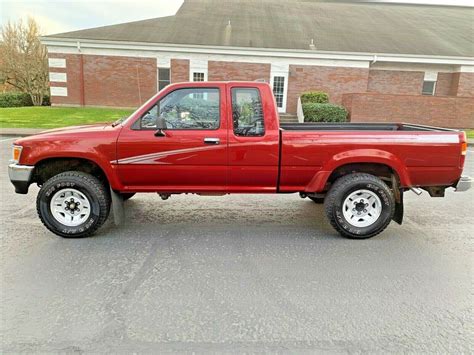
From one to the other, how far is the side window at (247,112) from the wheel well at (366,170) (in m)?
1.14

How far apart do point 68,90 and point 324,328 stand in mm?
22474

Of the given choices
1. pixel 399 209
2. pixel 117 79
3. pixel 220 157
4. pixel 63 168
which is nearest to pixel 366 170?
pixel 399 209

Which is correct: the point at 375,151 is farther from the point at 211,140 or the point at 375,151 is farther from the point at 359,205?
the point at 211,140

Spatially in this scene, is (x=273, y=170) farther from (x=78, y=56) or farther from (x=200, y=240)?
(x=78, y=56)

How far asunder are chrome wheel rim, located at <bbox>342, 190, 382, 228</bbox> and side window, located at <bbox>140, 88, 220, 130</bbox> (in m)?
1.96

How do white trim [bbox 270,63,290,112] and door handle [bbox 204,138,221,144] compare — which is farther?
white trim [bbox 270,63,290,112]

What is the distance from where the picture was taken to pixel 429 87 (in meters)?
22.3

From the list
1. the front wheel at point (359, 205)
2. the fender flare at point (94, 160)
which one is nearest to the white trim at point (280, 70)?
the front wheel at point (359, 205)

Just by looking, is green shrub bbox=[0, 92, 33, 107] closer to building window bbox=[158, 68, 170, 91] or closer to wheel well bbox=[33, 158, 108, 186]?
building window bbox=[158, 68, 170, 91]

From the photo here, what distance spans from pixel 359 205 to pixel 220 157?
1.89 metres

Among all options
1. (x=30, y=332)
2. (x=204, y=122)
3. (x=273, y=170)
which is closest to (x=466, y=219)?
(x=273, y=170)

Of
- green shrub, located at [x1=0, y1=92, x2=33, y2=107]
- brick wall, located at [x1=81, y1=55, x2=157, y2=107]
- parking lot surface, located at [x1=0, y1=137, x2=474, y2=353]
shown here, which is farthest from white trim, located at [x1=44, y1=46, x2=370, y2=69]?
parking lot surface, located at [x1=0, y1=137, x2=474, y2=353]

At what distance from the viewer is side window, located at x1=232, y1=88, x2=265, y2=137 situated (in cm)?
433

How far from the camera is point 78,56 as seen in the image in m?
20.6
